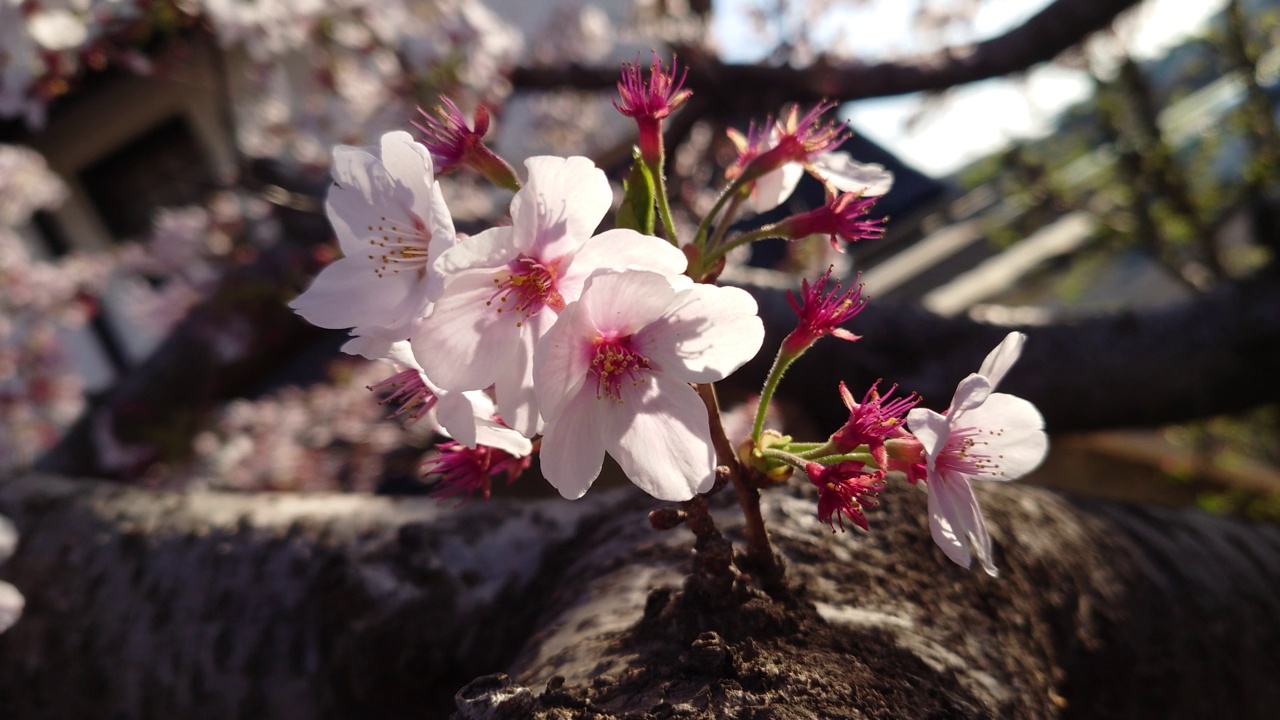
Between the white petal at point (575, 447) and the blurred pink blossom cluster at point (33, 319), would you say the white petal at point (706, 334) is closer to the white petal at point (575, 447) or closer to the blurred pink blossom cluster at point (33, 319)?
the white petal at point (575, 447)

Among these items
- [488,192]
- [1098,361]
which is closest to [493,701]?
[1098,361]

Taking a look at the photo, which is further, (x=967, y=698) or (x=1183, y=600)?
(x=1183, y=600)

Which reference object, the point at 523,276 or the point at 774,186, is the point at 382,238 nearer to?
the point at 523,276

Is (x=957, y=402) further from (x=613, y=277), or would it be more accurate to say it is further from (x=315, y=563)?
(x=315, y=563)

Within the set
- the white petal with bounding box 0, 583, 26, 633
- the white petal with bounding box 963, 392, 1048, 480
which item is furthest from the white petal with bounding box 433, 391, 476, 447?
the white petal with bounding box 0, 583, 26, 633

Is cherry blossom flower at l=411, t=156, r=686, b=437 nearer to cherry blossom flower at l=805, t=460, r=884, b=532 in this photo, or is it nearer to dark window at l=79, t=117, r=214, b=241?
cherry blossom flower at l=805, t=460, r=884, b=532

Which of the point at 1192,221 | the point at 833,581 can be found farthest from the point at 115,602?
the point at 1192,221
